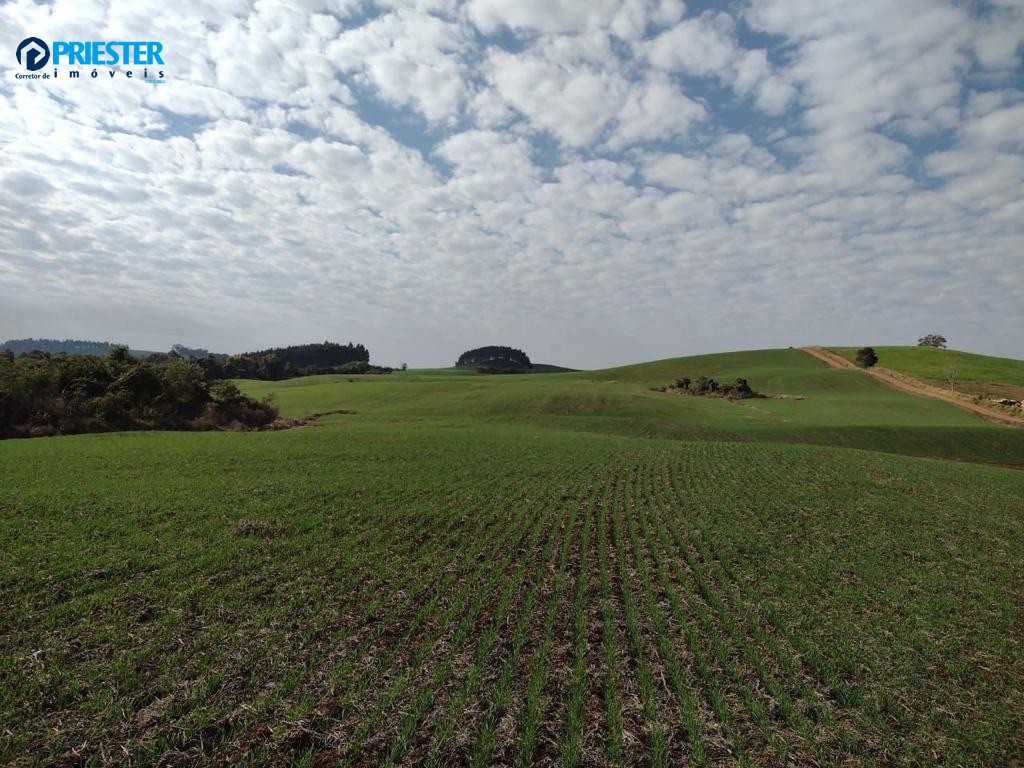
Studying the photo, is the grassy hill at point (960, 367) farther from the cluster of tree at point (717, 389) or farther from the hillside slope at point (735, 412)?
the cluster of tree at point (717, 389)

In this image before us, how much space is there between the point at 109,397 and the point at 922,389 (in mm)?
110896

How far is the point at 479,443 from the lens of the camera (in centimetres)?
3553

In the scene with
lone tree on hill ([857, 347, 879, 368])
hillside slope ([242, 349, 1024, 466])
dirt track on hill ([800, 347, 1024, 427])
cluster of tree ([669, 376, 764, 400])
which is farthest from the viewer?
lone tree on hill ([857, 347, 879, 368])

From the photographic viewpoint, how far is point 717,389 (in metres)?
86.2

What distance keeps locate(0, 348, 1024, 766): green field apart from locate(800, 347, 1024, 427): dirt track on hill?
4968cm

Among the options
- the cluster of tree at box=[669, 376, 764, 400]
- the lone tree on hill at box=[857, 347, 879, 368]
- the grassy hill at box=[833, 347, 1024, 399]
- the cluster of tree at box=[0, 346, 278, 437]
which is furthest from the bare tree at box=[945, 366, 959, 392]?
the cluster of tree at box=[0, 346, 278, 437]

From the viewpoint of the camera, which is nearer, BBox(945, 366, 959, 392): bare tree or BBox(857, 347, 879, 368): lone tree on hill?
BBox(945, 366, 959, 392): bare tree

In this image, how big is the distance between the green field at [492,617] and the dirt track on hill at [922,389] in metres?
49.7

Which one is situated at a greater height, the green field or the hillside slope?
the hillside slope

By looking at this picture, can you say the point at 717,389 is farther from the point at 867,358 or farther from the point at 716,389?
the point at 867,358

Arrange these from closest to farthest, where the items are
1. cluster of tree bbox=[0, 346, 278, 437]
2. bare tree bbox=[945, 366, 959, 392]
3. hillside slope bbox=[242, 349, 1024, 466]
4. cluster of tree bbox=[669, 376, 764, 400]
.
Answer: cluster of tree bbox=[0, 346, 278, 437] < hillside slope bbox=[242, 349, 1024, 466] < bare tree bbox=[945, 366, 959, 392] < cluster of tree bbox=[669, 376, 764, 400]

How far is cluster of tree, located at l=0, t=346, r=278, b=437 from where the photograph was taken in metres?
38.7

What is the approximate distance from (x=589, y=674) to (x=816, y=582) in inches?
339

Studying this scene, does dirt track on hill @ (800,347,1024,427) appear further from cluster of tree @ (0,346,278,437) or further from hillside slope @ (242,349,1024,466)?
cluster of tree @ (0,346,278,437)
